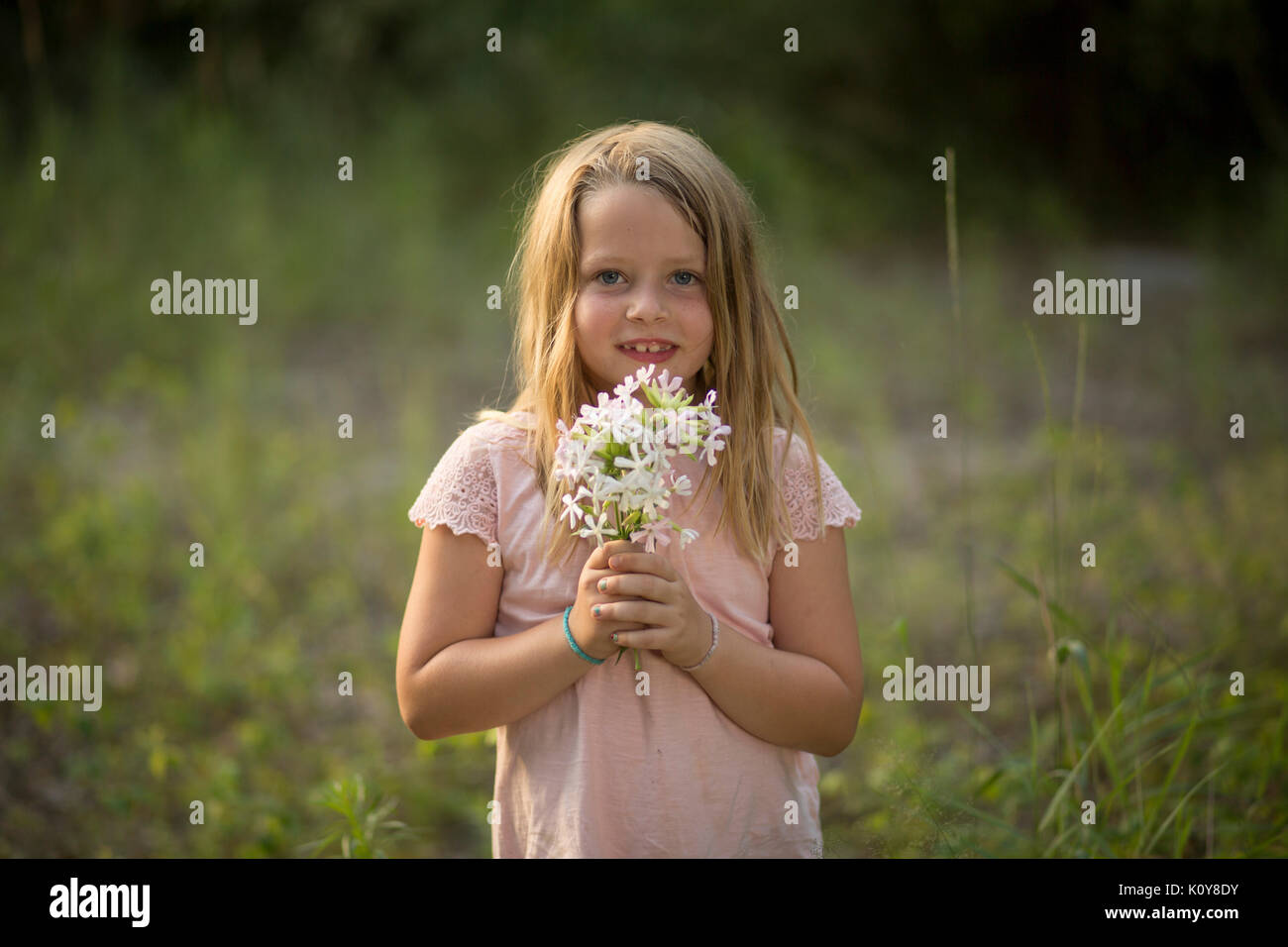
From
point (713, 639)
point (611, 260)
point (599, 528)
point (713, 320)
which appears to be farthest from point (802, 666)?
point (611, 260)

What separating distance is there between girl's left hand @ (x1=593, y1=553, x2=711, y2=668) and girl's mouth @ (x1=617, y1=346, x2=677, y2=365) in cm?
34

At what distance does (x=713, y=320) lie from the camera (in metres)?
1.76

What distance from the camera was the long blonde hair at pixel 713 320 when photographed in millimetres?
1727

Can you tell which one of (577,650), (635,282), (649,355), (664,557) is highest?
(635,282)

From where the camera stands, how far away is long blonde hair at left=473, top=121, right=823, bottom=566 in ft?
5.66

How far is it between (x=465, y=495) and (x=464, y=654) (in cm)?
25

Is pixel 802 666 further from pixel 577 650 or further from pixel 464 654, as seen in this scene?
pixel 464 654

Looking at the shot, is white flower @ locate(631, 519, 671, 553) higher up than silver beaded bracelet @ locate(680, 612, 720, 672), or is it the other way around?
white flower @ locate(631, 519, 671, 553)

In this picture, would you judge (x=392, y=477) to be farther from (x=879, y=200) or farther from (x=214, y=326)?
(x=879, y=200)

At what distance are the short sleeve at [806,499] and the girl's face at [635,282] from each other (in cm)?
27

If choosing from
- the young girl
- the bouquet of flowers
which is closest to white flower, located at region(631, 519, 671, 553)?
the bouquet of flowers

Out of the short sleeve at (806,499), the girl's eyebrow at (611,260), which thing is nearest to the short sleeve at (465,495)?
the girl's eyebrow at (611,260)

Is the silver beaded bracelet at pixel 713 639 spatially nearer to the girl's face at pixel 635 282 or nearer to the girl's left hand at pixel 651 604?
the girl's left hand at pixel 651 604

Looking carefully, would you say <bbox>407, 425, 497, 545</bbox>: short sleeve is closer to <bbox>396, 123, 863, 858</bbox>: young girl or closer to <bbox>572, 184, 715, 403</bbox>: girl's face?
<bbox>396, 123, 863, 858</bbox>: young girl
